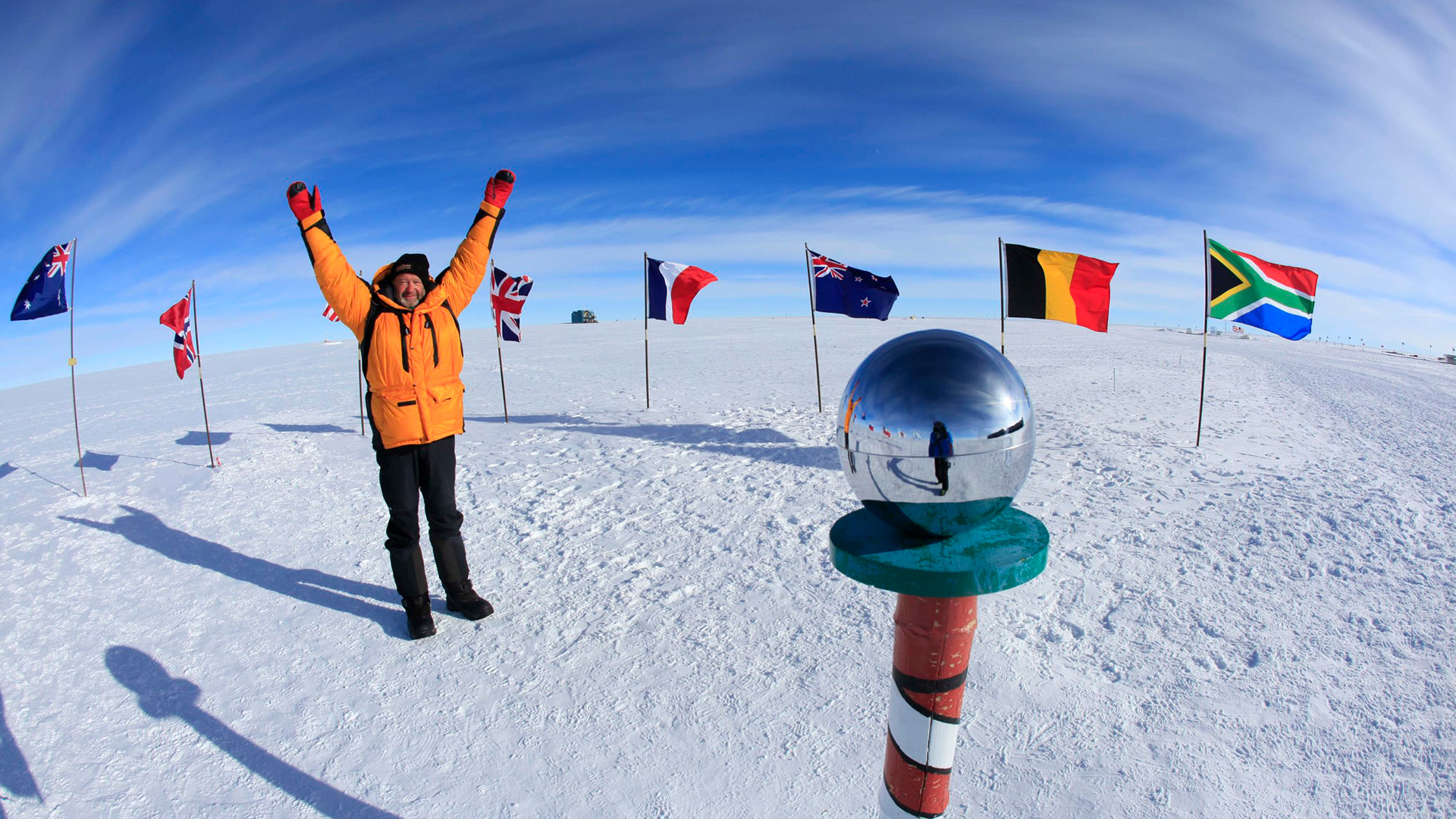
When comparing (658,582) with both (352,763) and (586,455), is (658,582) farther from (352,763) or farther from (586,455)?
(586,455)

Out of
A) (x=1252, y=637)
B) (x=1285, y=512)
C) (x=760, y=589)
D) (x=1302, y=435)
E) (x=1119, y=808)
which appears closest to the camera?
(x=1119, y=808)

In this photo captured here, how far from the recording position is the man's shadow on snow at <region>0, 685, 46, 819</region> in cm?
293

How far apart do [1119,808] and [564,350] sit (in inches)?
1008

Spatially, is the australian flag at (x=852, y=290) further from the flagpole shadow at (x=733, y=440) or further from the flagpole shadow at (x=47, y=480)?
the flagpole shadow at (x=47, y=480)

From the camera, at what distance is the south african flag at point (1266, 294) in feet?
24.5

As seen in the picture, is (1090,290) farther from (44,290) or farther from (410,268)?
(44,290)

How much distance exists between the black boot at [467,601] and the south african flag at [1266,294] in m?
8.49

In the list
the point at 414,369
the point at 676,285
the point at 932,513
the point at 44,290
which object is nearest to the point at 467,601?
the point at 414,369

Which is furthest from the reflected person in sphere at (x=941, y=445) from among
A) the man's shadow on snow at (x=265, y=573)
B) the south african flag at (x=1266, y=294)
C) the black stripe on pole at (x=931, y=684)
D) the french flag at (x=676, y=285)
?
the french flag at (x=676, y=285)

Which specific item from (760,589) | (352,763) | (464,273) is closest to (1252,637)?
(760,589)

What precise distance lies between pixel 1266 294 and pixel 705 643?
7878 millimetres

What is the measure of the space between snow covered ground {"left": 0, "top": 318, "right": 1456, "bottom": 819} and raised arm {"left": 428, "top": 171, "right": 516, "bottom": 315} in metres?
2.11

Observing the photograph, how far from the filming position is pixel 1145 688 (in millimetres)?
3297

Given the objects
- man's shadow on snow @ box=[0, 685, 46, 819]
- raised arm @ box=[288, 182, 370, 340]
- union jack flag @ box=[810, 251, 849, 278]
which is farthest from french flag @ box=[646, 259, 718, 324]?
man's shadow on snow @ box=[0, 685, 46, 819]
